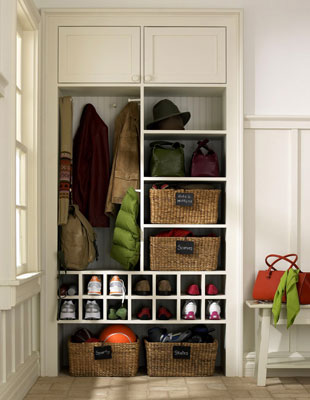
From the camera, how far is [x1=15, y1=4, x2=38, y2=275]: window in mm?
3643

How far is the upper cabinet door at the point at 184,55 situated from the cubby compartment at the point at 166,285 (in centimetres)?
138

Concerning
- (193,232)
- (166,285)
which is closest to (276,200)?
(193,232)

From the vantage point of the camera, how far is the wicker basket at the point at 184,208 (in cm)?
384

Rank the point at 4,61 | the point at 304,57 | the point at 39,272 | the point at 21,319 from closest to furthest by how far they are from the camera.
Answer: the point at 4,61 → the point at 21,319 → the point at 39,272 → the point at 304,57

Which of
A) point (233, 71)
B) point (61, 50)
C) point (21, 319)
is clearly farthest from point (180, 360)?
point (61, 50)

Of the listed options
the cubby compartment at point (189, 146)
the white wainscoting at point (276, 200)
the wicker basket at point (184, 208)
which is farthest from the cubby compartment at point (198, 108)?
the wicker basket at point (184, 208)

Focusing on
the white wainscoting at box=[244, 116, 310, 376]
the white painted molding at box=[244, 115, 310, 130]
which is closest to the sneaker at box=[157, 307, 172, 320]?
the white wainscoting at box=[244, 116, 310, 376]

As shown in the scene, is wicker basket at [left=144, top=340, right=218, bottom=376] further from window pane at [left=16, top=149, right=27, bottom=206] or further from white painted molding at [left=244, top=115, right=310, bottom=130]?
white painted molding at [left=244, top=115, right=310, bottom=130]

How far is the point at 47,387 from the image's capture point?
3592 millimetres

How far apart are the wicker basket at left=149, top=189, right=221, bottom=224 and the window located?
31.5 inches

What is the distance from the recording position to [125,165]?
393cm

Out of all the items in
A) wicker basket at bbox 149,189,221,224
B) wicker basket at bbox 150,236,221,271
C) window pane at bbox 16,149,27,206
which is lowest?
wicker basket at bbox 150,236,221,271

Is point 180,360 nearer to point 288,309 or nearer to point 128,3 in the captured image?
point 288,309

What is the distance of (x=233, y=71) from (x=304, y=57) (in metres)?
0.54
